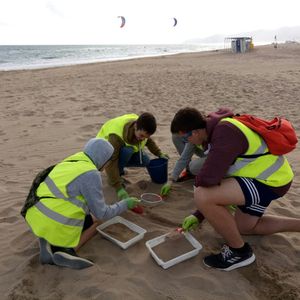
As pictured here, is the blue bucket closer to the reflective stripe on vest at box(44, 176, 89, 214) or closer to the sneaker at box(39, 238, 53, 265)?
the reflective stripe on vest at box(44, 176, 89, 214)

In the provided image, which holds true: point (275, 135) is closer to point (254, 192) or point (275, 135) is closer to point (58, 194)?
point (254, 192)

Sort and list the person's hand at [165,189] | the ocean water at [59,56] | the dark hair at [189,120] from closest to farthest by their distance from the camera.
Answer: the dark hair at [189,120], the person's hand at [165,189], the ocean water at [59,56]

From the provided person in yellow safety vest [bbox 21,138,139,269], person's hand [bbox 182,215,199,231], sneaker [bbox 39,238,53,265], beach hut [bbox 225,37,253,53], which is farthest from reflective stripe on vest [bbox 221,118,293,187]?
beach hut [bbox 225,37,253,53]

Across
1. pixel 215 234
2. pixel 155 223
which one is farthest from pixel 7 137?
pixel 215 234

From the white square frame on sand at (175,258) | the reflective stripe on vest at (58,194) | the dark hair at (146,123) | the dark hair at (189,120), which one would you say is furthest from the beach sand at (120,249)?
the dark hair at (189,120)

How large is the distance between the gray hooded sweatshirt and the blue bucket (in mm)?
977

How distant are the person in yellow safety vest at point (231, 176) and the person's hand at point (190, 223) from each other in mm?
255

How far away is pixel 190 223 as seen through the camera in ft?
8.39

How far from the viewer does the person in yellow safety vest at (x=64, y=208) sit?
2275 millimetres

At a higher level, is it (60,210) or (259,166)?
(259,166)

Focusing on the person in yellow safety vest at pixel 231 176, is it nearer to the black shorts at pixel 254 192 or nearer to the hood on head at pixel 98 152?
the black shorts at pixel 254 192

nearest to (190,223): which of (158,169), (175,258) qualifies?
(175,258)

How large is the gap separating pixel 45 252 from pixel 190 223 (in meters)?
1.08

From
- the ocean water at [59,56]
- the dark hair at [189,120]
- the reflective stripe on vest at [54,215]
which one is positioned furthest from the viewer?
the ocean water at [59,56]
